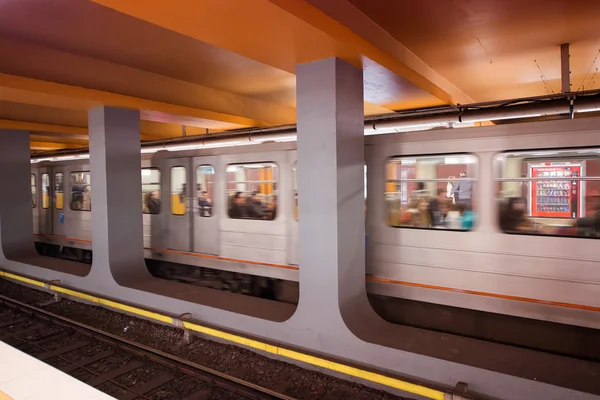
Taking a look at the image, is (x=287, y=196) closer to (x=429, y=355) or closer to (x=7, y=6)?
(x=429, y=355)

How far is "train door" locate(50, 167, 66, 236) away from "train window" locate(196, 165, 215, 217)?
5.09m

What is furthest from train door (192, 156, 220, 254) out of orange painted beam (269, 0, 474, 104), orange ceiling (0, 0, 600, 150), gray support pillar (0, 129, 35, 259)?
gray support pillar (0, 129, 35, 259)

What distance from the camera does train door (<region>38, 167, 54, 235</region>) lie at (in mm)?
11180

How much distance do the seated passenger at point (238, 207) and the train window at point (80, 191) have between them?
481cm

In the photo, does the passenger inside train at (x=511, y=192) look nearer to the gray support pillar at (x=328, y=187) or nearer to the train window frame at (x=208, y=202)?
the gray support pillar at (x=328, y=187)

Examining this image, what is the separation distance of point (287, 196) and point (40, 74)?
3.67 metres

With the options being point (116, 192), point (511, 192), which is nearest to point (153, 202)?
point (116, 192)

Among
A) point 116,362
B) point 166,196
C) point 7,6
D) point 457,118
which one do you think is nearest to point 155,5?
point 7,6

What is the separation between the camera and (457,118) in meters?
6.19

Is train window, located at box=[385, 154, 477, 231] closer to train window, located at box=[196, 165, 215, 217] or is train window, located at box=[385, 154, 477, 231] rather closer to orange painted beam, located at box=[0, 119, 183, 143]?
train window, located at box=[196, 165, 215, 217]

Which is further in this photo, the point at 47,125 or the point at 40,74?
the point at 47,125

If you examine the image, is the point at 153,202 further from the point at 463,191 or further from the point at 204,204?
the point at 463,191

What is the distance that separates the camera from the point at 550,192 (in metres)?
4.20

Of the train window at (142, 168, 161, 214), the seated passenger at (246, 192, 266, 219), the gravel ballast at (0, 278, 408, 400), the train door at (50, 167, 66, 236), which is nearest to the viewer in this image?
the gravel ballast at (0, 278, 408, 400)
